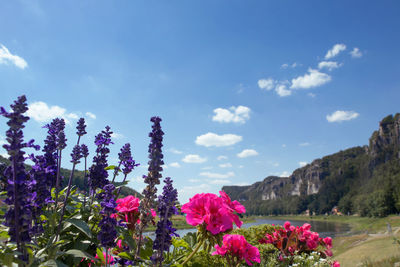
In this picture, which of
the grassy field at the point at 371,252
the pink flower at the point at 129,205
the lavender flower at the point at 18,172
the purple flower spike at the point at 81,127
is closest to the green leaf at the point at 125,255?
the pink flower at the point at 129,205

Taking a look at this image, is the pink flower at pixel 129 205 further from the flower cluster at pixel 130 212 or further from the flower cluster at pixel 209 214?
the flower cluster at pixel 209 214

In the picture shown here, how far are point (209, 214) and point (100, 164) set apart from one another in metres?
1.60

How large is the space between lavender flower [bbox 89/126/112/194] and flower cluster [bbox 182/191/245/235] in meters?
1.11

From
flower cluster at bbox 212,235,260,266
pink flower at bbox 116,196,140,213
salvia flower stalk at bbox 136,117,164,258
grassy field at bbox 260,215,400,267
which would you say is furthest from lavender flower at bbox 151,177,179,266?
grassy field at bbox 260,215,400,267

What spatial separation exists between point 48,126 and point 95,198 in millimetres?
1087

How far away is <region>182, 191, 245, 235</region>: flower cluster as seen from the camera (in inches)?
99.0

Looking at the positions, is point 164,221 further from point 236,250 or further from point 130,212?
point 236,250

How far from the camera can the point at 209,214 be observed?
2.53 meters

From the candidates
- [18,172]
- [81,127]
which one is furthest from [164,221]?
[81,127]

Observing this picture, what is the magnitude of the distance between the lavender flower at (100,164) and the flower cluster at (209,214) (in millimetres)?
1109

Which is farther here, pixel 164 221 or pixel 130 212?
pixel 130 212

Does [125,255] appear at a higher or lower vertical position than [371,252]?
higher

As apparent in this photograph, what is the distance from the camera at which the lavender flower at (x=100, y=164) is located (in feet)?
10.1

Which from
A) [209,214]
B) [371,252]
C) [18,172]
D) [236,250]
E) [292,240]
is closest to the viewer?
[18,172]
